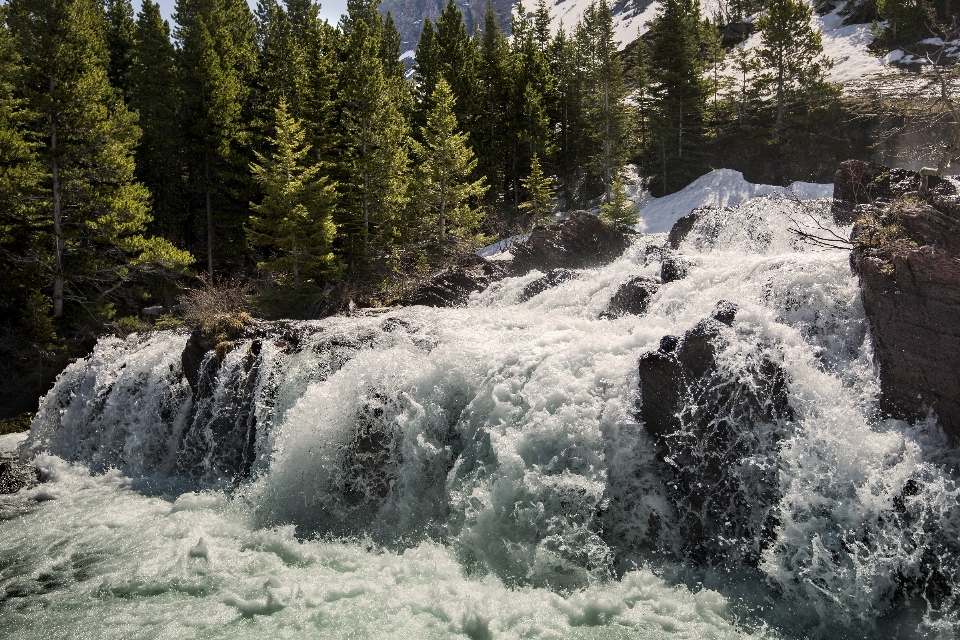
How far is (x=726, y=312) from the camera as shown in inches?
336

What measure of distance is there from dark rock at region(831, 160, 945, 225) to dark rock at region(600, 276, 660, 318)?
5.84 metres

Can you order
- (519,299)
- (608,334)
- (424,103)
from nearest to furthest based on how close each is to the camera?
1. (608,334)
2. (519,299)
3. (424,103)

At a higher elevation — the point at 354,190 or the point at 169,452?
the point at 354,190

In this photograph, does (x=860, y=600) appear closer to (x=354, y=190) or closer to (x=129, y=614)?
(x=129, y=614)

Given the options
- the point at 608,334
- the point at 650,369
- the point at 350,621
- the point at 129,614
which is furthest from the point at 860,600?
the point at 129,614

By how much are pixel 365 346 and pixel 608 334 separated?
5075mm

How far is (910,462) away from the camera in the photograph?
6520mm

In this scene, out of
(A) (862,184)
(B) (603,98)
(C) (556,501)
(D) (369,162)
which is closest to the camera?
(C) (556,501)

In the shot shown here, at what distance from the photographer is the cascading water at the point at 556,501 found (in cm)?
650

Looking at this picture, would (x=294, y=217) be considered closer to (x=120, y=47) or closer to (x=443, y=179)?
(x=443, y=179)

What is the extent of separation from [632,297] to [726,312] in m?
3.89

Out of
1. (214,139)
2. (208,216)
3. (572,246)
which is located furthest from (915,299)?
(214,139)

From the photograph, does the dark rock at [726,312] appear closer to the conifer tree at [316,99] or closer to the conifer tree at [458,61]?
the conifer tree at [316,99]

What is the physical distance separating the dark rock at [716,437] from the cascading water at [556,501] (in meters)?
0.03
